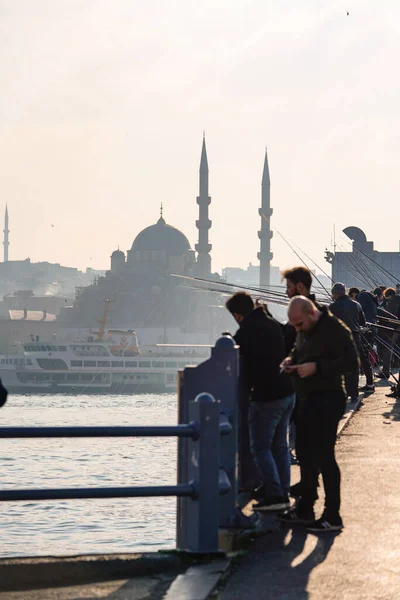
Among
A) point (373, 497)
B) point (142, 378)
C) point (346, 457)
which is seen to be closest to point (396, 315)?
point (346, 457)

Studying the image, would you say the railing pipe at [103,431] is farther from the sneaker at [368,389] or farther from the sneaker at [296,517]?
the sneaker at [368,389]

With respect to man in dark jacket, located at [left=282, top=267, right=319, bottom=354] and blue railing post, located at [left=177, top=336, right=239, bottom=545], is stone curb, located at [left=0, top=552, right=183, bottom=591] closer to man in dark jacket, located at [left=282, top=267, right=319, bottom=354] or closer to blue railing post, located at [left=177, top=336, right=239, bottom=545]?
blue railing post, located at [left=177, top=336, right=239, bottom=545]

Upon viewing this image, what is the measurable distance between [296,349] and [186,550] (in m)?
1.18

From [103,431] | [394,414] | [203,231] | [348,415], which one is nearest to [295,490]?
[103,431]

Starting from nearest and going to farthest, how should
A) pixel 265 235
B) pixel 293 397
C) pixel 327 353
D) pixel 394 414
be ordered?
1. pixel 327 353
2. pixel 293 397
3. pixel 394 414
4. pixel 265 235

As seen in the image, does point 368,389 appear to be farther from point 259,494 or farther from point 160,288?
point 160,288

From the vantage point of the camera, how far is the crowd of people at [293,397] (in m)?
5.21

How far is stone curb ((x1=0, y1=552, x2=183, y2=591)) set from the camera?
434 centimetres

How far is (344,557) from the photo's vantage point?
4672 millimetres

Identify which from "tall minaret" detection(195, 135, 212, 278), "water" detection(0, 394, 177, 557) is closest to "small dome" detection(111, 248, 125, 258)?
"tall minaret" detection(195, 135, 212, 278)

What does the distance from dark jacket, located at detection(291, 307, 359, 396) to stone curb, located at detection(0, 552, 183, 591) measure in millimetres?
1128

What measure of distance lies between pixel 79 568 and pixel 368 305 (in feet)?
31.0

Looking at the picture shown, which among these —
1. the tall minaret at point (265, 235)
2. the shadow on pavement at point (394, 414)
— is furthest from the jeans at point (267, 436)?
the tall minaret at point (265, 235)

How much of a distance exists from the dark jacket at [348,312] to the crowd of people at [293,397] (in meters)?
4.88
